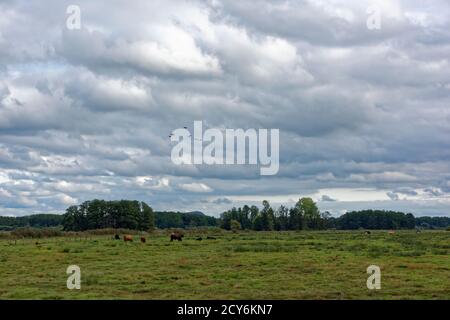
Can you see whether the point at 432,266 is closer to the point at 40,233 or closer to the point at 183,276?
the point at 183,276

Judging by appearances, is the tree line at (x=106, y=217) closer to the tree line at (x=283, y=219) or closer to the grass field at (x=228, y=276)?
the tree line at (x=283, y=219)

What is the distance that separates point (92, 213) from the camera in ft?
490

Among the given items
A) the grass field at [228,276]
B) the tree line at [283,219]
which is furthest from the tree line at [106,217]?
the grass field at [228,276]

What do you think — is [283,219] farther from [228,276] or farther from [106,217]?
[228,276]

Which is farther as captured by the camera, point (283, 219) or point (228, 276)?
point (283, 219)

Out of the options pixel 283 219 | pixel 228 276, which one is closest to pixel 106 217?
pixel 283 219

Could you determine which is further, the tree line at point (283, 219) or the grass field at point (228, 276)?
the tree line at point (283, 219)

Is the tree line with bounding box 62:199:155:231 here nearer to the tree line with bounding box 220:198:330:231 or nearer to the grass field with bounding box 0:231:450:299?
the tree line with bounding box 220:198:330:231

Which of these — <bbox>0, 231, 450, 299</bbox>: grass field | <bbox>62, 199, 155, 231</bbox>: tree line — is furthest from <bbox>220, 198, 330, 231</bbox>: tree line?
<bbox>0, 231, 450, 299</bbox>: grass field

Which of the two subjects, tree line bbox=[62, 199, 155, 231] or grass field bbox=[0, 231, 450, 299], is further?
tree line bbox=[62, 199, 155, 231]

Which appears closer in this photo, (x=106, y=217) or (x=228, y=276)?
(x=228, y=276)

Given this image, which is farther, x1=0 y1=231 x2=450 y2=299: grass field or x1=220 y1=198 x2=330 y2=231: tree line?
x1=220 y1=198 x2=330 y2=231: tree line
